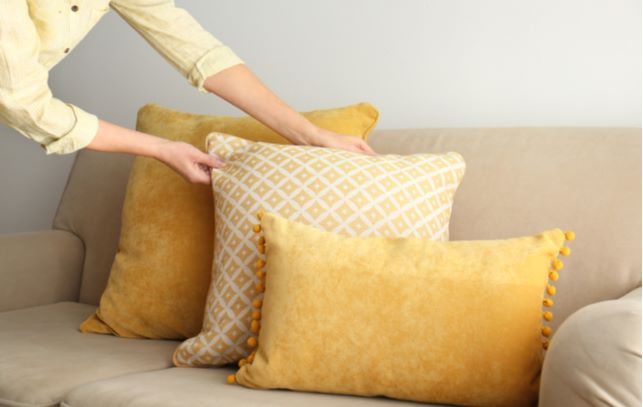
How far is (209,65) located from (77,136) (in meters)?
0.38

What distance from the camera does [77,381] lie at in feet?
5.15

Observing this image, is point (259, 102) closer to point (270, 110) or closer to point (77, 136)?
point (270, 110)

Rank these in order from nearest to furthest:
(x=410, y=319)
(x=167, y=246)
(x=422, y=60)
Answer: (x=410, y=319)
(x=167, y=246)
(x=422, y=60)

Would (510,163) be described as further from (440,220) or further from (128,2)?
(128,2)

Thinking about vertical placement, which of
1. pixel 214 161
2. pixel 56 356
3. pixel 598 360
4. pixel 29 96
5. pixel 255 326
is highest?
pixel 29 96

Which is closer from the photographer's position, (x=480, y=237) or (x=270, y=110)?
(x=480, y=237)

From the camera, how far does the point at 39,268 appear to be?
223 cm

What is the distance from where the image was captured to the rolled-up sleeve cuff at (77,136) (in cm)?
171

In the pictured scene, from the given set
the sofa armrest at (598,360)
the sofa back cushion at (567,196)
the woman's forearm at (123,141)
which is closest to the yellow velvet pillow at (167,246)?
the woman's forearm at (123,141)

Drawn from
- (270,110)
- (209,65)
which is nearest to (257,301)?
(270,110)

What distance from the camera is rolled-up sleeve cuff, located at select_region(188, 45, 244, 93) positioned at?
197 cm

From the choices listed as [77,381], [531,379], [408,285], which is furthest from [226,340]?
[531,379]

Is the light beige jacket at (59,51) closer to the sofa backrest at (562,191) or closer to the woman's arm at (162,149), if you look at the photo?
the woman's arm at (162,149)

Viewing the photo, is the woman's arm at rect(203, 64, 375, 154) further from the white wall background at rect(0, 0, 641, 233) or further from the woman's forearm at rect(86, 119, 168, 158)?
the white wall background at rect(0, 0, 641, 233)
